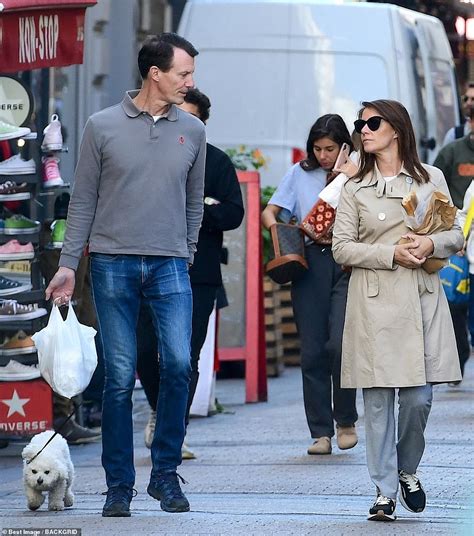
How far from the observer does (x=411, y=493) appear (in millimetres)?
6828

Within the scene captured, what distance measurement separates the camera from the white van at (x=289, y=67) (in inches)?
569

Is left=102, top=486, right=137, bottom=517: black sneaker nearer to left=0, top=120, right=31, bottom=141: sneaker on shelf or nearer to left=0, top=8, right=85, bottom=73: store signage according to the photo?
left=0, top=120, right=31, bottom=141: sneaker on shelf

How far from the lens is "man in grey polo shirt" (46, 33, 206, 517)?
686 centimetres

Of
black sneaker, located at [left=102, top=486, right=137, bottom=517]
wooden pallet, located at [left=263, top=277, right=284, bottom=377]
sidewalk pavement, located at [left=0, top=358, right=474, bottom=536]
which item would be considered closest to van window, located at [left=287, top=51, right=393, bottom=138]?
wooden pallet, located at [left=263, top=277, right=284, bottom=377]

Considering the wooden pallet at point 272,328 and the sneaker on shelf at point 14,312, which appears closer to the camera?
the sneaker on shelf at point 14,312

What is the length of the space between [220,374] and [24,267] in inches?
181

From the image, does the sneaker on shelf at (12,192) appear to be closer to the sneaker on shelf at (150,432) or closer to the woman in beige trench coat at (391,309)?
the sneaker on shelf at (150,432)

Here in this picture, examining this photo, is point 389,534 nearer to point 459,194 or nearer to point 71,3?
point 71,3

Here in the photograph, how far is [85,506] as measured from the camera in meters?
7.42

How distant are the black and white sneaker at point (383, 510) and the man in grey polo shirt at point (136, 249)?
77 cm

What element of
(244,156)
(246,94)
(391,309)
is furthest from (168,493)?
→ (246,94)

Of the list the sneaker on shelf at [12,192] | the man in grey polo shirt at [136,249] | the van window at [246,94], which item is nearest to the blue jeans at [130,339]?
the man in grey polo shirt at [136,249]

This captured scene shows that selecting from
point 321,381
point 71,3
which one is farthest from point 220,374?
point 71,3

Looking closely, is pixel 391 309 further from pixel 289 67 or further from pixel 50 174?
pixel 289 67
